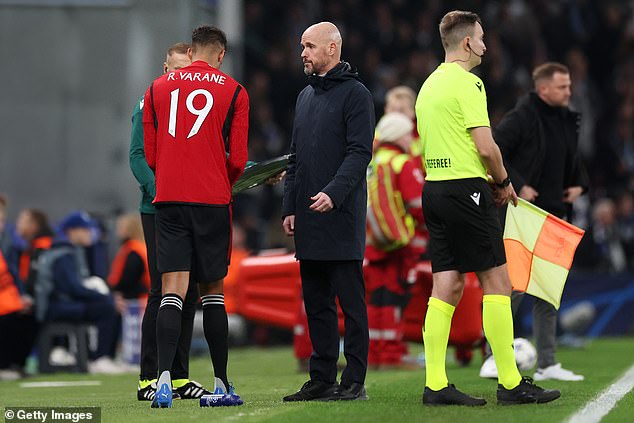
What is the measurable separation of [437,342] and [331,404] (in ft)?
2.27

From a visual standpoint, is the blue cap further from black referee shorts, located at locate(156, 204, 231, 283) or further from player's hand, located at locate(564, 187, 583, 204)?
black referee shorts, located at locate(156, 204, 231, 283)

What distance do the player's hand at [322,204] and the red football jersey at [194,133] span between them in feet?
1.95

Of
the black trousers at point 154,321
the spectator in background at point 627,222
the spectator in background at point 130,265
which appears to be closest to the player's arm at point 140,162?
the black trousers at point 154,321

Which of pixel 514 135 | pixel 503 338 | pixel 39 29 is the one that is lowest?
pixel 503 338

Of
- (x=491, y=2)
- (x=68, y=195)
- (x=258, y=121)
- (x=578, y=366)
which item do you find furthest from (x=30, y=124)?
(x=491, y=2)

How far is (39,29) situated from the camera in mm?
17188

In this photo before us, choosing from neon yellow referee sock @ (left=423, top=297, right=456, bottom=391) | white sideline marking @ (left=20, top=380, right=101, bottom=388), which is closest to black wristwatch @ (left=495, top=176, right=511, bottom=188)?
neon yellow referee sock @ (left=423, top=297, right=456, bottom=391)

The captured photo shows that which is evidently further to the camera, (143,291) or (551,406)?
(143,291)

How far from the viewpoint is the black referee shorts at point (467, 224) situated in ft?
24.4

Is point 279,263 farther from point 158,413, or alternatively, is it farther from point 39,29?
point 158,413

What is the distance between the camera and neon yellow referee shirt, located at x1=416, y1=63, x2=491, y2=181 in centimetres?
745

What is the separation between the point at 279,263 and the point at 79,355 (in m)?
2.61

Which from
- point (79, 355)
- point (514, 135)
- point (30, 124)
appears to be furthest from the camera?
point (30, 124)

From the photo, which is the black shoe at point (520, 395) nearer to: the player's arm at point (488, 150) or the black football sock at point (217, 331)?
the player's arm at point (488, 150)
